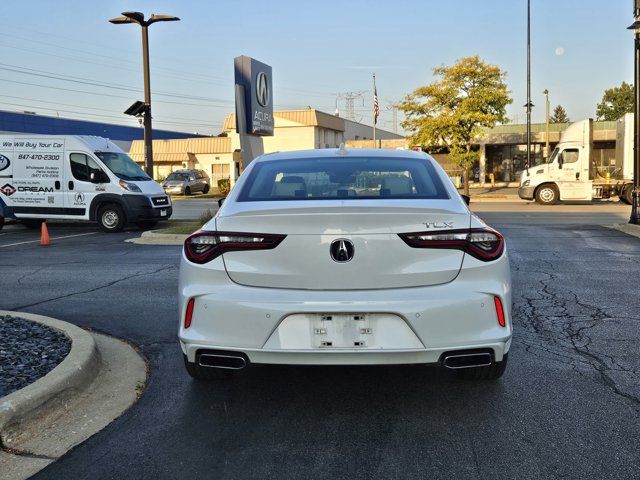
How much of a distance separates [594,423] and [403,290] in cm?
134

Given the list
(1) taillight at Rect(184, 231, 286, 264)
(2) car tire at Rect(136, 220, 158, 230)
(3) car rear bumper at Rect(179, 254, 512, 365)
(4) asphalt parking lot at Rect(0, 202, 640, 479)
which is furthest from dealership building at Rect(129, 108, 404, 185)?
(3) car rear bumper at Rect(179, 254, 512, 365)

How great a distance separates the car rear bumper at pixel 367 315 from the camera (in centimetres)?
344

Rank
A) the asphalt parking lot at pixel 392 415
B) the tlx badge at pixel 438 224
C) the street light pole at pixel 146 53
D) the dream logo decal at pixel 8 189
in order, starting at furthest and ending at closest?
1. the street light pole at pixel 146 53
2. the dream logo decal at pixel 8 189
3. the tlx badge at pixel 438 224
4. the asphalt parking lot at pixel 392 415

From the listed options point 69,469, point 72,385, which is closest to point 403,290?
point 69,469

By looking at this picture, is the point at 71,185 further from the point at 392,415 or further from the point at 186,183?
the point at 186,183

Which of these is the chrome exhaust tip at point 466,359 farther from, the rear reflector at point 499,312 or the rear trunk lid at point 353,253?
the rear trunk lid at point 353,253

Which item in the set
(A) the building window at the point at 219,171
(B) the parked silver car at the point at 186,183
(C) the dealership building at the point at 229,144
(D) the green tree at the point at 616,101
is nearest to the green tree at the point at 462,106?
(B) the parked silver car at the point at 186,183

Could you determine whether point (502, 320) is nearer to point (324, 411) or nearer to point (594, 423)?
point (594, 423)

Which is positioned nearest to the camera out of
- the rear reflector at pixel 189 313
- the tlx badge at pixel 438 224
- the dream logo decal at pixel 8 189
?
the tlx badge at pixel 438 224

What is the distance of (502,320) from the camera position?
3602mm

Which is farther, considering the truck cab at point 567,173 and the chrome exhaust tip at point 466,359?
the truck cab at point 567,173

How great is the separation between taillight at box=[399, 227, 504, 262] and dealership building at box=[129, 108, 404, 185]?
54.4 metres

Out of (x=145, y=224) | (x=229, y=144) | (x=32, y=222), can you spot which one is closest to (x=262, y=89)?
(x=145, y=224)

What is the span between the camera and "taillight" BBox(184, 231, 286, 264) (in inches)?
140
